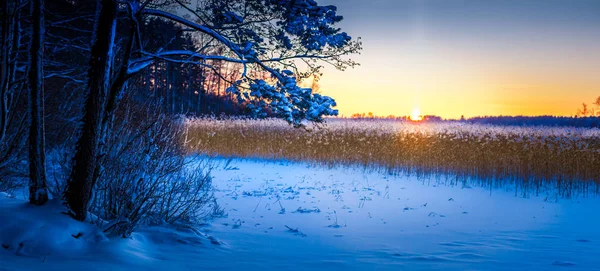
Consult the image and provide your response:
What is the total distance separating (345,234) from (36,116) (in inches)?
167

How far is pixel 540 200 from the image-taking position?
32.9 feet

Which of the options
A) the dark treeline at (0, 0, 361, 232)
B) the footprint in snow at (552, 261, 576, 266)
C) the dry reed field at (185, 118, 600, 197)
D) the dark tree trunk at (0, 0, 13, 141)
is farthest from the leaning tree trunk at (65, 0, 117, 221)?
the footprint in snow at (552, 261, 576, 266)

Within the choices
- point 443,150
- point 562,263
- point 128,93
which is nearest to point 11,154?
point 128,93

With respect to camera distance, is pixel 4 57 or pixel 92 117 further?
pixel 4 57

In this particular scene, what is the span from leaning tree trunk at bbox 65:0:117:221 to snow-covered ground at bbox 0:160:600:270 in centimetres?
25

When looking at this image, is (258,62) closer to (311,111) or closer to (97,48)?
(311,111)

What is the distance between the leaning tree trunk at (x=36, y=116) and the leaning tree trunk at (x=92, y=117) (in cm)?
30

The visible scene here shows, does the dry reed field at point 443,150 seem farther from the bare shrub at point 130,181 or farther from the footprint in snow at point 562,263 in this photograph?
the footprint in snow at point 562,263

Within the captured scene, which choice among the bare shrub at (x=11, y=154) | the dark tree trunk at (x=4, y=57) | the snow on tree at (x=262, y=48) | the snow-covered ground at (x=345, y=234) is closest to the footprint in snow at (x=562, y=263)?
the snow-covered ground at (x=345, y=234)

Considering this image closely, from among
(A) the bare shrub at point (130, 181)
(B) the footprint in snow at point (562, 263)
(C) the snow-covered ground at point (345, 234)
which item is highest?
(A) the bare shrub at point (130, 181)

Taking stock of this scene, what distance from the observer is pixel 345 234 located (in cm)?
648

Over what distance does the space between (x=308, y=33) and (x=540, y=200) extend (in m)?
7.35

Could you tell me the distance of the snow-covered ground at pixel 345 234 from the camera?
4.02m

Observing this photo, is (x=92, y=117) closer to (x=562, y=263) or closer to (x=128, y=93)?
(x=128, y=93)
